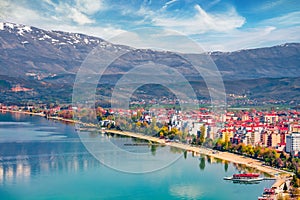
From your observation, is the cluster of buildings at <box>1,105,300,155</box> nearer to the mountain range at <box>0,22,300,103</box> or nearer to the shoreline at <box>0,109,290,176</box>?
the shoreline at <box>0,109,290,176</box>

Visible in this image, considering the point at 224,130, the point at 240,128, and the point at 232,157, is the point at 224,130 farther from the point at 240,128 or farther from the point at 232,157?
the point at 232,157

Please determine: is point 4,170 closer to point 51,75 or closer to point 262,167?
point 262,167

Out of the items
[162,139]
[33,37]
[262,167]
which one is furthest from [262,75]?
[262,167]

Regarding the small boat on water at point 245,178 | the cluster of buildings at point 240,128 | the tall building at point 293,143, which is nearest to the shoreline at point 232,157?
the small boat on water at point 245,178

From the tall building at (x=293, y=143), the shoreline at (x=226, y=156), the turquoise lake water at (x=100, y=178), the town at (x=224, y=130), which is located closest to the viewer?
the turquoise lake water at (x=100, y=178)

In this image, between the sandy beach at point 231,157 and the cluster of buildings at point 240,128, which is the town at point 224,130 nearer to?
the cluster of buildings at point 240,128
